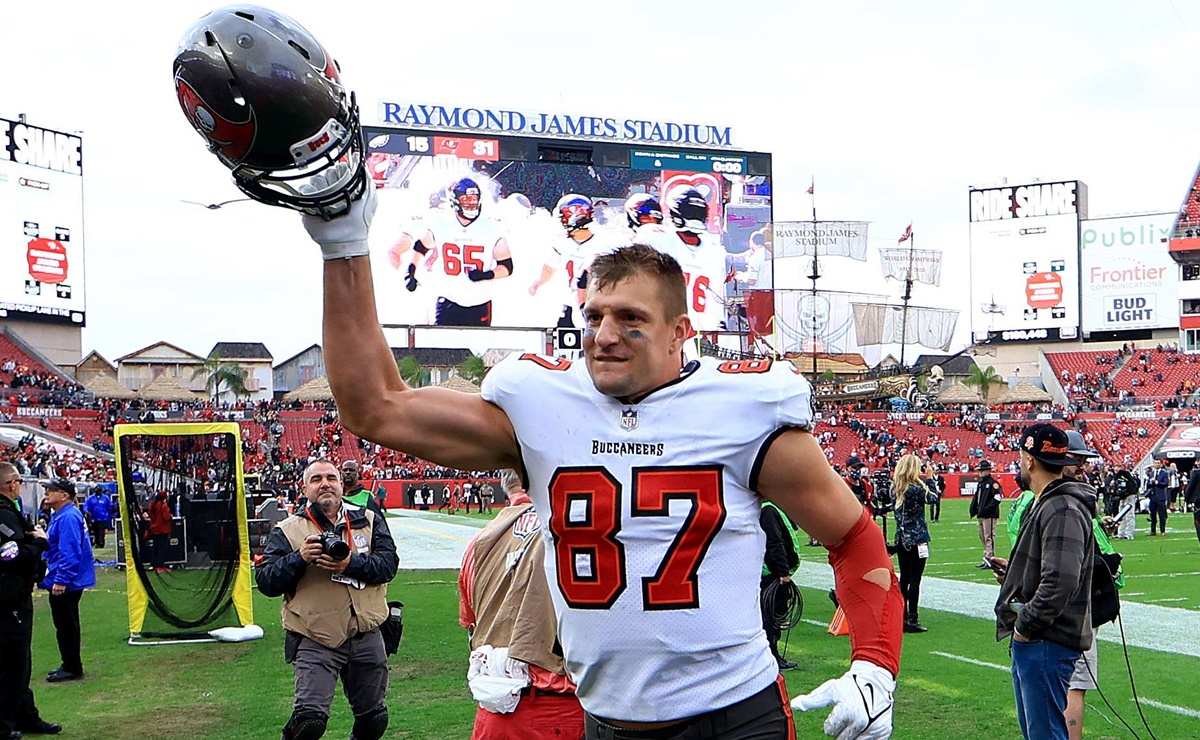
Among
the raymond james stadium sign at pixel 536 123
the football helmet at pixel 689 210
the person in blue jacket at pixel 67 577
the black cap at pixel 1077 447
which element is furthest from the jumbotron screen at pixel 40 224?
the black cap at pixel 1077 447

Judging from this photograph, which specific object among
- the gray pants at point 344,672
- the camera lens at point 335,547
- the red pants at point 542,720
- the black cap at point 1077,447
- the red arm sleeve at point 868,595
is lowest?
the gray pants at point 344,672

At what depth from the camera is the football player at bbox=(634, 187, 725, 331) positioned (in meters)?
46.2

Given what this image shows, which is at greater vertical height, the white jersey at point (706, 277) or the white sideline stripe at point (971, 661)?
the white jersey at point (706, 277)

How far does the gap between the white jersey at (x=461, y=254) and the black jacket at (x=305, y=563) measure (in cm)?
3787

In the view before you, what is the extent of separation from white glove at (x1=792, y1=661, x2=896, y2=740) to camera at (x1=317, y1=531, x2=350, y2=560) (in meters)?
4.03

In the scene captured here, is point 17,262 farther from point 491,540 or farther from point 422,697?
point 491,540

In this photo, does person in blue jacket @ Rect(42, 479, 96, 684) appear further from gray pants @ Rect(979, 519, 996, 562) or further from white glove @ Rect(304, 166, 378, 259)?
gray pants @ Rect(979, 519, 996, 562)

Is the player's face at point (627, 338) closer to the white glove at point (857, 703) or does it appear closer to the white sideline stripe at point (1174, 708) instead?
the white glove at point (857, 703)

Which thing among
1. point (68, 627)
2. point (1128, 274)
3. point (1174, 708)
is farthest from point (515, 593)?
point (1128, 274)

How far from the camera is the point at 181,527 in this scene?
12906 mm

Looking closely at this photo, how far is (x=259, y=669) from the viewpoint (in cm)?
1066

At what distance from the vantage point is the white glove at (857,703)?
276 centimetres

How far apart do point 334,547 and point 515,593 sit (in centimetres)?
197

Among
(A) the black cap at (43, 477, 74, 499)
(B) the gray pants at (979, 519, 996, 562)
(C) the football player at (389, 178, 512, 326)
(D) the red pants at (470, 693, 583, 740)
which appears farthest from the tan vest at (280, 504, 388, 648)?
(C) the football player at (389, 178, 512, 326)
